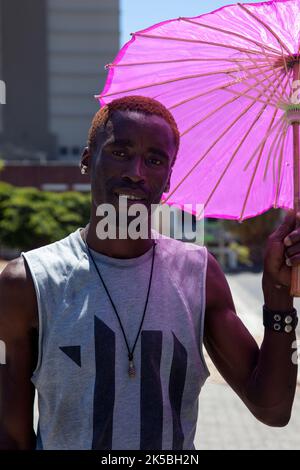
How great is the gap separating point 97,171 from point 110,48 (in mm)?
78214

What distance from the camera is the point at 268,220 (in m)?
28.3

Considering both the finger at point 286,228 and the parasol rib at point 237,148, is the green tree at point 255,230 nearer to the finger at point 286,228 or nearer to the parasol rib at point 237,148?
the parasol rib at point 237,148

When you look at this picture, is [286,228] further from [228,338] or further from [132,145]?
[132,145]

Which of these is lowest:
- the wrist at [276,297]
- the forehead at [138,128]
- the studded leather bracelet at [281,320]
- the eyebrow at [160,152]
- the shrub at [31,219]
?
the shrub at [31,219]

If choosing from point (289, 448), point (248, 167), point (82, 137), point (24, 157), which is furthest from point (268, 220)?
point (82, 137)

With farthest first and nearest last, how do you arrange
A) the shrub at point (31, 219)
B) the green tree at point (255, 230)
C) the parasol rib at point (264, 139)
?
the green tree at point (255, 230) < the shrub at point (31, 219) < the parasol rib at point (264, 139)

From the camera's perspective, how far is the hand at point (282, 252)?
1599 millimetres

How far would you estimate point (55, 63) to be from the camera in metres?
75.4

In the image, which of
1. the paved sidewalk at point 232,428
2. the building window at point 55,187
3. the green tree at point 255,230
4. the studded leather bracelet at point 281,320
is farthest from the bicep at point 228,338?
the building window at point 55,187

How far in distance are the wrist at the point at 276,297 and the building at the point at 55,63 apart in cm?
7240

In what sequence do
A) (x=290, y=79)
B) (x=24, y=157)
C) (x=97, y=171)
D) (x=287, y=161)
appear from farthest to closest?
1. (x=24, y=157)
2. (x=287, y=161)
3. (x=290, y=79)
4. (x=97, y=171)

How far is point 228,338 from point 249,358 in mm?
81

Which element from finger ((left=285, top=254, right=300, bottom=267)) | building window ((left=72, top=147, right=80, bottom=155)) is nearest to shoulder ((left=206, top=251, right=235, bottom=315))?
finger ((left=285, top=254, right=300, bottom=267))
